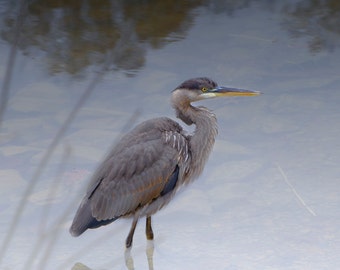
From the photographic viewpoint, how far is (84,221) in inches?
171

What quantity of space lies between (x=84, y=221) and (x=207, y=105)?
2.16 meters

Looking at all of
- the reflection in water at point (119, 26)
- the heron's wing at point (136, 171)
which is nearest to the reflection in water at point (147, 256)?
the heron's wing at point (136, 171)

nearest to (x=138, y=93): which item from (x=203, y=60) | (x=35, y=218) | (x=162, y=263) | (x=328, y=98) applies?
(x=203, y=60)

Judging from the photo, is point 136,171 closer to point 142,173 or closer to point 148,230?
point 142,173

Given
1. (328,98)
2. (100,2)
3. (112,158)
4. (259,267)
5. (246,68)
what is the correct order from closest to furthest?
(259,267) → (112,158) → (328,98) → (246,68) → (100,2)

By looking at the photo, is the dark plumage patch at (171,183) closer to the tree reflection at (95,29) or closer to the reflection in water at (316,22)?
the tree reflection at (95,29)

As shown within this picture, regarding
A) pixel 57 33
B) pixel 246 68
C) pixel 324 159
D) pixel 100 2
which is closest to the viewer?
pixel 324 159

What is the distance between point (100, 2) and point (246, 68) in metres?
2.05

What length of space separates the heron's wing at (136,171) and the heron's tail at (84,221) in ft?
0.25

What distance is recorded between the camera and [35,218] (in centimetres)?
486

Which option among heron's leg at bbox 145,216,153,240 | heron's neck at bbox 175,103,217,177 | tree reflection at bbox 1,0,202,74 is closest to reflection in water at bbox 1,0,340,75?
tree reflection at bbox 1,0,202,74

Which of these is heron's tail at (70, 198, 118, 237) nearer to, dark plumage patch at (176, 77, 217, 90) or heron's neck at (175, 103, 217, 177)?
heron's neck at (175, 103, 217, 177)

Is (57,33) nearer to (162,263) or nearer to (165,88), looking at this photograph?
(165,88)

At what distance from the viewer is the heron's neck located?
480cm
